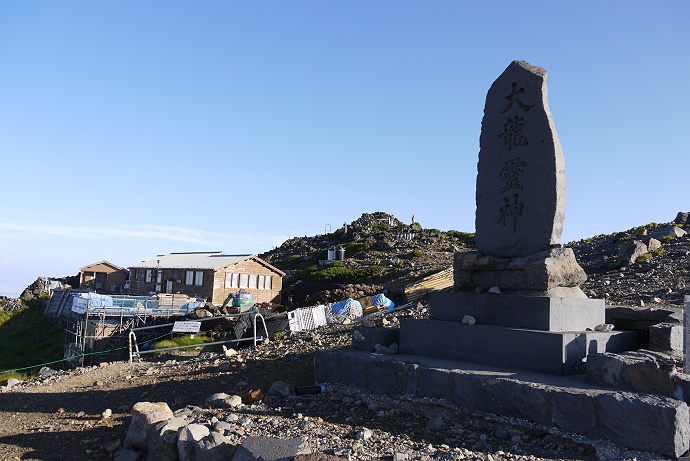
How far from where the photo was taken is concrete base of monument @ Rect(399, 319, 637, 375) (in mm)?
5770

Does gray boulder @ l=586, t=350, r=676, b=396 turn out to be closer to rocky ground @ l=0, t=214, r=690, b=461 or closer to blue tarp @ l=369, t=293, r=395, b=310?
rocky ground @ l=0, t=214, r=690, b=461

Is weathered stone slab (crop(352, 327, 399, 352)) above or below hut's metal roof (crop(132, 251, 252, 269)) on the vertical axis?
below

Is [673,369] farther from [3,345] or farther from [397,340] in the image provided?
[3,345]

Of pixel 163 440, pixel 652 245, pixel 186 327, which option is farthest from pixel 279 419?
pixel 652 245

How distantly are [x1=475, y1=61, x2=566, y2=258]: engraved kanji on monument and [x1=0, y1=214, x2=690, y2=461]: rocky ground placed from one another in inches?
111

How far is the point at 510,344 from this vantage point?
6.27m

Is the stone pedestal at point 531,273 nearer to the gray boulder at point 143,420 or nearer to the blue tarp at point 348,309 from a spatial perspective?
→ the gray boulder at point 143,420

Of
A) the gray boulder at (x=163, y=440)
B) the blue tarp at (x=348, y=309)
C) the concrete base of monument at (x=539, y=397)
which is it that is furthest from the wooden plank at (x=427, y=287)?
the gray boulder at (x=163, y=440)

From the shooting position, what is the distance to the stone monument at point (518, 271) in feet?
20.4

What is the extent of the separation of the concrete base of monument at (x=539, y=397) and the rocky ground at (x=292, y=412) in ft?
0.37

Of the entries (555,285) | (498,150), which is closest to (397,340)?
(555,285)

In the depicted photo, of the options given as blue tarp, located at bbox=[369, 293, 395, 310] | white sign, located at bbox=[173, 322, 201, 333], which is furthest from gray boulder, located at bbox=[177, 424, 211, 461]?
blue tarp, located at bbox=[369, 293, 395, 310]

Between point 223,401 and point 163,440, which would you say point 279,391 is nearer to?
point 223,401

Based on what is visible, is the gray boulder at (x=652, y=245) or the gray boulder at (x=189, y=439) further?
the gray boulder at (x=652, y=245)
